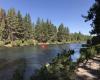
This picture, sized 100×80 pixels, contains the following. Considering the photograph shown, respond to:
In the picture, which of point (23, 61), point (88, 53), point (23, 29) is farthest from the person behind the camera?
point (23, 29)

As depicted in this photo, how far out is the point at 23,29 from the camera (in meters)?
105

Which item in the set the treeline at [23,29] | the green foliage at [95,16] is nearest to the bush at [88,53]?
the green foliage at [95,16]

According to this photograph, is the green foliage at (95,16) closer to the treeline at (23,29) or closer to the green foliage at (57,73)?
the green foliage at (57,73)

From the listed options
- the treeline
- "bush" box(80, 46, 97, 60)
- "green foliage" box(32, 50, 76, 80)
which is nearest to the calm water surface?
"green foliage" box(32, 50, 76, 80)

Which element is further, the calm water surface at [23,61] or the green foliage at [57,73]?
the calm water surface at [23,61]

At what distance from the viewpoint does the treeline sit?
95.6 metres

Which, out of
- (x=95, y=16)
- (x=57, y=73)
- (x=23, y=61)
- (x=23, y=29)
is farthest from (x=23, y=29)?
(x=57, y=73)

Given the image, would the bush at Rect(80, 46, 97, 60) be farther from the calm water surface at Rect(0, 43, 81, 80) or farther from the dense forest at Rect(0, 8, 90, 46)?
the dense forest at Rect(0, 8, 90, 46)

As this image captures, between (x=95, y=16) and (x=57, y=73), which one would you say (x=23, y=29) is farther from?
(x=57, y=73)

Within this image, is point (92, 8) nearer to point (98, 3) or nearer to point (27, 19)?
point (98, 3)

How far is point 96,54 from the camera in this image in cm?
2816

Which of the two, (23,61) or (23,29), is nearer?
(23,61)

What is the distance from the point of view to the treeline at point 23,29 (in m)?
95.6

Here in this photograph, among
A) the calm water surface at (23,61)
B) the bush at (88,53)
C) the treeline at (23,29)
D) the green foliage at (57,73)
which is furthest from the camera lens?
the treeline at (23,29)
